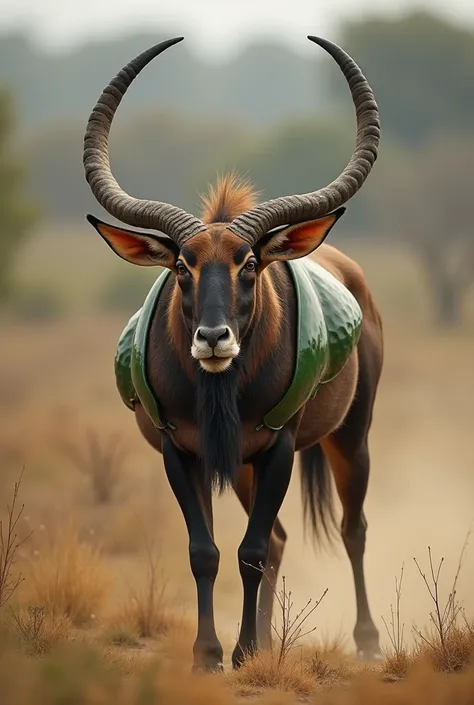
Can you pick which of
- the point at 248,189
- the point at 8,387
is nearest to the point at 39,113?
the point at 8,387

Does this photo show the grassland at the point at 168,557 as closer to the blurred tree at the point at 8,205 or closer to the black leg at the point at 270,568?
the black leg at the point at 270,568

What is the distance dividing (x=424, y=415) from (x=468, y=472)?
590cm

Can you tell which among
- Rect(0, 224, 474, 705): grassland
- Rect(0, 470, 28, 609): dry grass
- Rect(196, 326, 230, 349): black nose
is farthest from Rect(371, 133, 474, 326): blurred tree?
Rect(196, 326, 230, 349): black nose

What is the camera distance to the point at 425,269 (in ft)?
134

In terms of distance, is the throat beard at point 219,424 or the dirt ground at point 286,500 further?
Answer: the dirt ground at point 286,500

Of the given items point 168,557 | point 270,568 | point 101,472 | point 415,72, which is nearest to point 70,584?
point 270,568

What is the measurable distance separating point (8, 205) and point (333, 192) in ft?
61.9

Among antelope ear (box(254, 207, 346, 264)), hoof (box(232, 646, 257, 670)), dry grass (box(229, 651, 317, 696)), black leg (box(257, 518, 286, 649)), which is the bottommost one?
dry grass (box(229, 651, 317, 696))

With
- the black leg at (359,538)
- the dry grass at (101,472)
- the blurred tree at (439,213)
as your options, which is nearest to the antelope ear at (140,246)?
the black leg at (359,538)

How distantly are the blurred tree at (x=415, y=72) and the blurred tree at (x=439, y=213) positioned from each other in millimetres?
2343

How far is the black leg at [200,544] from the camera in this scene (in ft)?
22.7

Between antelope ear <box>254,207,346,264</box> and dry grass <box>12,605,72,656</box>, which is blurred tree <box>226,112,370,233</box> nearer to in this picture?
antelope ear <box>254,207,346,264</box>

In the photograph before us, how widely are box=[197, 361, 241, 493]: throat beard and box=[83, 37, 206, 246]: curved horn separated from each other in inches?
27.6

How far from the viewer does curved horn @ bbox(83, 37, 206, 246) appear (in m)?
6.88
